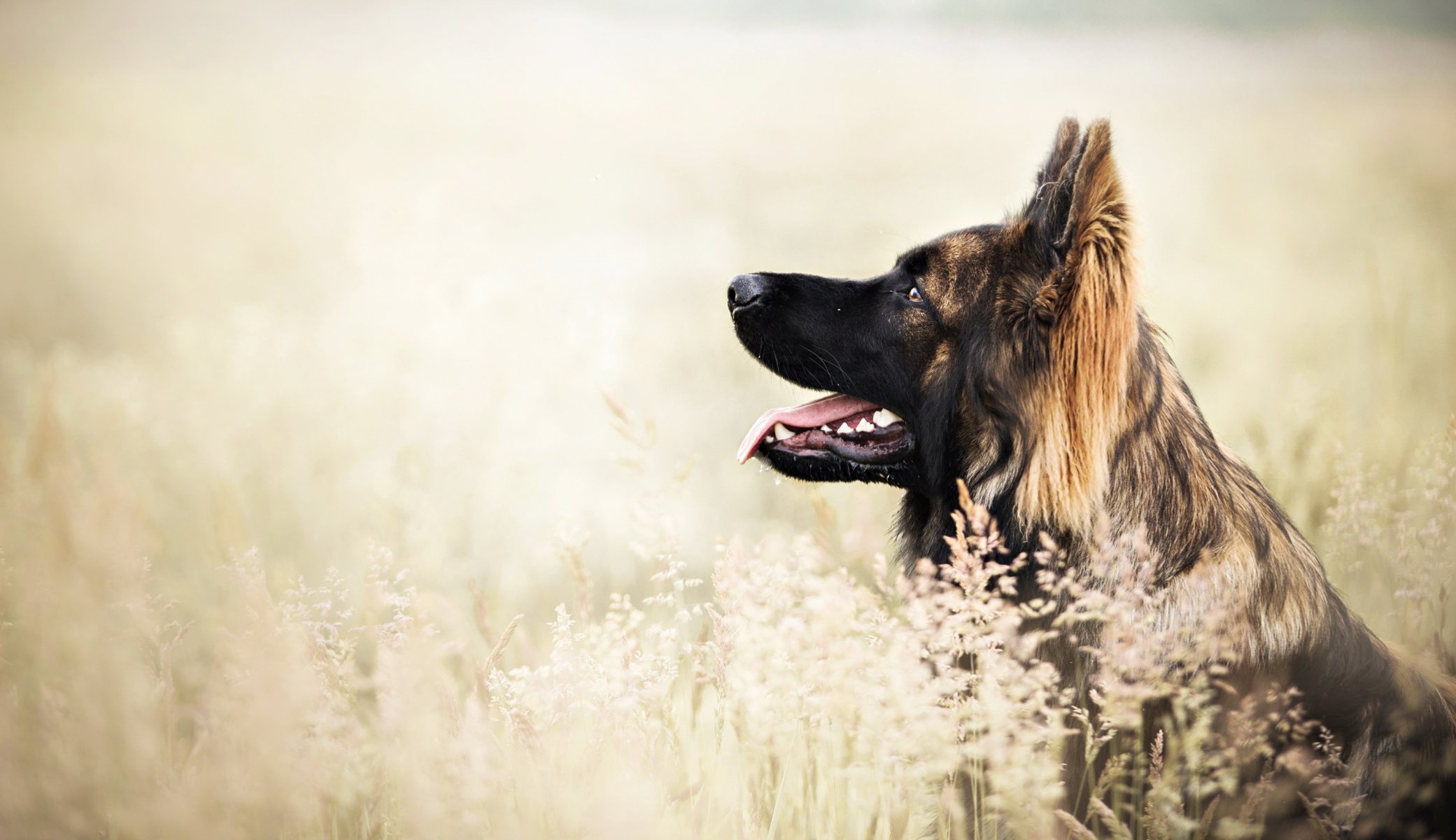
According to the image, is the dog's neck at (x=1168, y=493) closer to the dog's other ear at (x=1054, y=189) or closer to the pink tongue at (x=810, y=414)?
the dog's other ear at (x=1054, y=189)

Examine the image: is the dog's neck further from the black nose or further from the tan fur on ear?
the black nose

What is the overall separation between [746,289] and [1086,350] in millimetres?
998

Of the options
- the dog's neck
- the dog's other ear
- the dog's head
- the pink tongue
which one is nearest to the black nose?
the dog's head

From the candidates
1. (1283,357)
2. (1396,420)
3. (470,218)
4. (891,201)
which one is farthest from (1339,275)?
(470,218)

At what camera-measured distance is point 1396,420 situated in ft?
13.9

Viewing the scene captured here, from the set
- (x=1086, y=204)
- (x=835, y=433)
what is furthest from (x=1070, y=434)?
(x=835, y=433)

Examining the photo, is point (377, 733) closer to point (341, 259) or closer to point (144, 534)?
point (144, 534)

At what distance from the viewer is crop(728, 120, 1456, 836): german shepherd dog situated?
6.27ft

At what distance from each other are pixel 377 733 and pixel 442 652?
0.28 m

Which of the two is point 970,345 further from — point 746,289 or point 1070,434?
point 746,289

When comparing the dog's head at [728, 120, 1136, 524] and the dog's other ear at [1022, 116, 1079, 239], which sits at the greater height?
the dog's other ear at [1022, 116, 1079, 239]

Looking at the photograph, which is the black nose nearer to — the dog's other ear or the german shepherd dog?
the german shepherd dog

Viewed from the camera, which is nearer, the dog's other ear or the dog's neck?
the dog's neck

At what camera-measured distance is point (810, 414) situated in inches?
103
